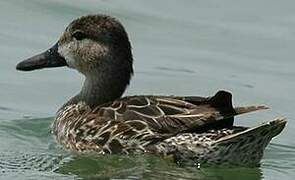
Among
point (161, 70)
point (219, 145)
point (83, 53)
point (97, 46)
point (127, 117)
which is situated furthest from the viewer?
point (161, 70)

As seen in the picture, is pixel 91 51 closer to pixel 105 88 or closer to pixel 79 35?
pixel 79 35

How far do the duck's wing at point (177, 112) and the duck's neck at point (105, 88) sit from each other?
2.17 feet

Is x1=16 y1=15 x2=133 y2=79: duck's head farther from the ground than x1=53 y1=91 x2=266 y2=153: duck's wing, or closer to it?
farther from the ground

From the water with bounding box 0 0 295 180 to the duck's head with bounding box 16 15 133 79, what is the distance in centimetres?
76

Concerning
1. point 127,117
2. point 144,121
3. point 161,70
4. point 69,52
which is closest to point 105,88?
point 69,52

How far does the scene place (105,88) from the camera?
11.5 meters

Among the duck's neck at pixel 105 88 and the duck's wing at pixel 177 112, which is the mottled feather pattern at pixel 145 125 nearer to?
the duck's wing at pixel 177 112

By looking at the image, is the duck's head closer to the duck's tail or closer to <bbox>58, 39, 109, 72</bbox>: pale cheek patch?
<bbox>58, 39, 109, 72</bbox>: pale cheek patch

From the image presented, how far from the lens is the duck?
10164 millimetres

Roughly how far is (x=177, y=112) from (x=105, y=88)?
1.33 m

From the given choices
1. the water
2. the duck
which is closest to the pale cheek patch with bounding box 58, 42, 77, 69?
the duck

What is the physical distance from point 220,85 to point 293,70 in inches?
42.1

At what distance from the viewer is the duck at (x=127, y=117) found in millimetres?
10164

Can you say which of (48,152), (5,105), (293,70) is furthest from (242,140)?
(293,70)
